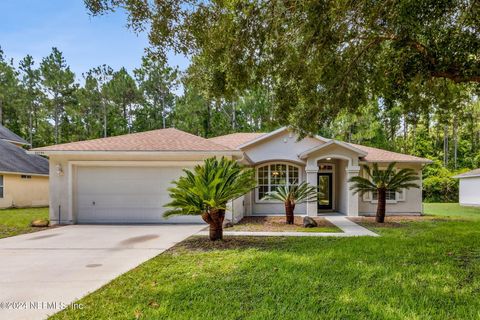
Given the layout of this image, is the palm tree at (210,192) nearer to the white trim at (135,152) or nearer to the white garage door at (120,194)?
the white trim at (135,152)

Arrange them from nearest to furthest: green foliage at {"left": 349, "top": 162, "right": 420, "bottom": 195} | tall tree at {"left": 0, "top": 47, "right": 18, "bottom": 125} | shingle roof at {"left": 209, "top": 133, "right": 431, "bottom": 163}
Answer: green foliage at {"left": 349, "top": 162, "right": 420, "bottom": 195} < shingle roof at {"left": 209, "top": 133, "right": 431, "bottom": 163} < tall tree at {"left": 0, "top": 47, "right": 18, "bottom": 125}


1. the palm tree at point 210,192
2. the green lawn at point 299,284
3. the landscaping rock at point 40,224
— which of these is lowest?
the landscaping rock at point 40,224

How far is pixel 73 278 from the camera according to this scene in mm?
5672

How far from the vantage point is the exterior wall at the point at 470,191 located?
23547mm

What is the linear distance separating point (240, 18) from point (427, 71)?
479cm

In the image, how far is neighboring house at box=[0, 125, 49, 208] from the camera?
20.8 meters

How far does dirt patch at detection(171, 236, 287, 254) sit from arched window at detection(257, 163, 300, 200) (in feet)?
23.7

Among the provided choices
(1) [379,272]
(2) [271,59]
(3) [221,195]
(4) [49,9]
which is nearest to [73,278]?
(3) [221,195]

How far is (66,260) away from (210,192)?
350cm

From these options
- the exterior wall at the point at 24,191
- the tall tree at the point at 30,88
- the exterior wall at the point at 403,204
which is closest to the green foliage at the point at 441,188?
the exterior wall at the point at 403,204

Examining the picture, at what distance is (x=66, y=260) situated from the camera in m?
6.97

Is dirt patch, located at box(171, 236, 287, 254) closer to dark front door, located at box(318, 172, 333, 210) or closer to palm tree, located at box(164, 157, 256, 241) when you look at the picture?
palm tree, located at box(164, 157, 256, 241)

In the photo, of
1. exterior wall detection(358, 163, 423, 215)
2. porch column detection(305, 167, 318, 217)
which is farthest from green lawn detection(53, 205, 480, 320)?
exterior wall detection(358, 163, 423, 215)

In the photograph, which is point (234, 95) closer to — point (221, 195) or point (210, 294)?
point (221, 195)
